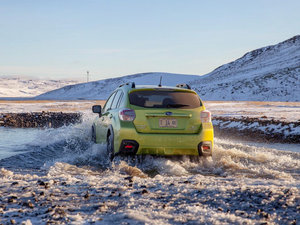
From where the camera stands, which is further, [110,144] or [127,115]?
[110,144]

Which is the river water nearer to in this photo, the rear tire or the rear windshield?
the rear tire

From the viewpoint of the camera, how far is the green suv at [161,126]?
7.61 m

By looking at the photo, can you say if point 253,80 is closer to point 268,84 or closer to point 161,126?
point 268,84

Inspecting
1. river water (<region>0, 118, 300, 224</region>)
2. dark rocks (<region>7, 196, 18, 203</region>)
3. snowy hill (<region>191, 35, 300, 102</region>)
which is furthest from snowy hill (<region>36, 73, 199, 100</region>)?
dark rocks (<region>7, 196, 18, 203</region>)

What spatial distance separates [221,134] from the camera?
57.1ft

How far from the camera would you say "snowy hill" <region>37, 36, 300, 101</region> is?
290ft

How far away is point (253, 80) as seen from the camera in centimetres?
10000

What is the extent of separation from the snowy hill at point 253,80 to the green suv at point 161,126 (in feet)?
250

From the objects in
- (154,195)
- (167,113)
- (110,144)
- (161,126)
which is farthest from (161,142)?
(154,195)

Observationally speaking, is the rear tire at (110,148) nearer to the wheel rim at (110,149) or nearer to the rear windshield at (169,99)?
the wheel rim at (110,149)

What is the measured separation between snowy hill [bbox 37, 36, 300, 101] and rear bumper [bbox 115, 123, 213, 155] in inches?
3015

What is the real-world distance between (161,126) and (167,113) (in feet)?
0.94

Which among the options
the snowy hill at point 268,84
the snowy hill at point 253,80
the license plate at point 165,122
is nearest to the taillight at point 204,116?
the license plate at point 165,122

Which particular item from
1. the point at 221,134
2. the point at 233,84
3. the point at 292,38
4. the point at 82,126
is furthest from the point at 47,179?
the point at 292,38
